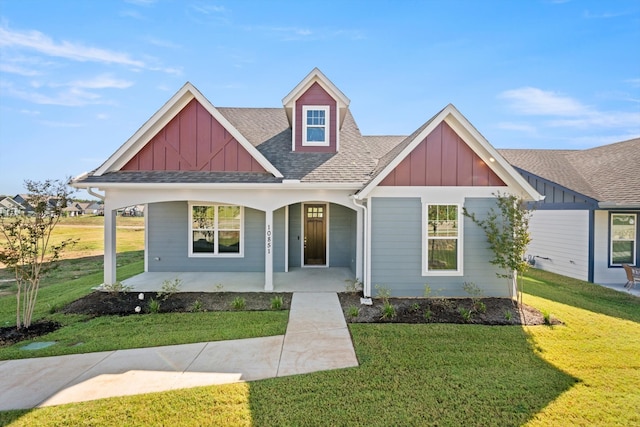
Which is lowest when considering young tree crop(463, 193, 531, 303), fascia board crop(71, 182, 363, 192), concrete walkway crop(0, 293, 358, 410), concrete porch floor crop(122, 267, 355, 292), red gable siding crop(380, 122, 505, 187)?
concrete walkway crop(0, 293, 358, 410)

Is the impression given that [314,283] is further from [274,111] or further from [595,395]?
[274,111]

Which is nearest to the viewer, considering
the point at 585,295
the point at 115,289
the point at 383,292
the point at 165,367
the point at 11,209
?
the point at 165,367

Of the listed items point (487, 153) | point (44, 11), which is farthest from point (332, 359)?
point (44, 11)

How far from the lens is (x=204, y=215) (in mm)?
11016

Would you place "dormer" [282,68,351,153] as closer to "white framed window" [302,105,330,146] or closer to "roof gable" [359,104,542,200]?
"white framed window" [302,105,330,146]

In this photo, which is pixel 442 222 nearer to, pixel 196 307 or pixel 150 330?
pixel 196 307

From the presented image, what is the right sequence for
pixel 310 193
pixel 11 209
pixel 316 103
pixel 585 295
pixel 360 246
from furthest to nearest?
Result: pixel 316 103 → pixel 360 246 → pixel 585 295 → pixel 310 193 → pixel 11 209

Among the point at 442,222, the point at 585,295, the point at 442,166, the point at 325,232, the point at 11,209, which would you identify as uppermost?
the point at 442,166

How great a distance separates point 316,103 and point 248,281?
6707 mm

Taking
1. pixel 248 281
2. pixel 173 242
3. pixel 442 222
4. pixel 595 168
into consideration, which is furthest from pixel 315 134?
pixel 595 168

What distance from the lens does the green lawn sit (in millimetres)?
3545

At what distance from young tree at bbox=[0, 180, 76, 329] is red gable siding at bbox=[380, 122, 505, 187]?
797 centimetres

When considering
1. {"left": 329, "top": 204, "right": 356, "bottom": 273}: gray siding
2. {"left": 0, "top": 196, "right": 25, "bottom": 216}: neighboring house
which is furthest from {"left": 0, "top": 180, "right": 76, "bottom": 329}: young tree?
{"left": 329, "top": 204, "right": 356, "bottom": 273}: gray siding

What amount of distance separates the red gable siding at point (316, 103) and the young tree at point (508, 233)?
5218 millimetres
